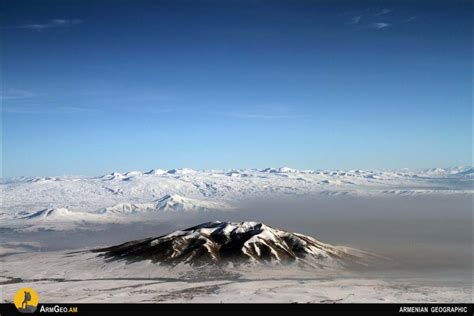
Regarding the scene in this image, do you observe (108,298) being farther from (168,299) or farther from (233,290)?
(233,290)

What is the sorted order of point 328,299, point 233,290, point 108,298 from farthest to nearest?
point 233,290, point 108,298, point 328,299
